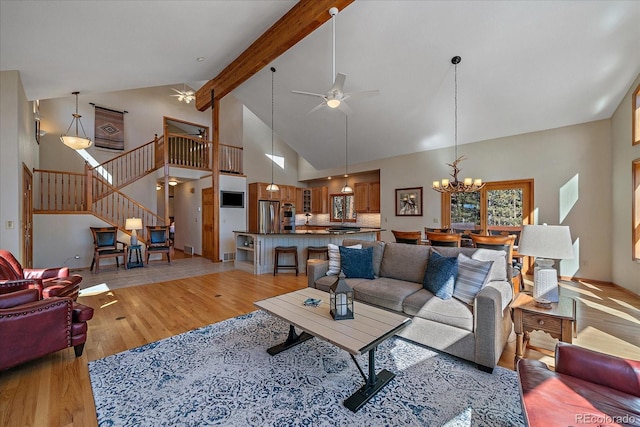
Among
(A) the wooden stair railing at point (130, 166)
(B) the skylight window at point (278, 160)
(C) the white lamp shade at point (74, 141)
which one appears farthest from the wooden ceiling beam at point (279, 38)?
(A) the wooden stair railing at point (130, 166)

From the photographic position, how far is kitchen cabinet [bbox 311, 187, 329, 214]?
1002cm

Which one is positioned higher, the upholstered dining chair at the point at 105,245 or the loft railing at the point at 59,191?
the loft railing at the point at 59,191

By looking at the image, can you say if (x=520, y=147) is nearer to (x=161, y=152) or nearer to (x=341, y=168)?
(x=341, y=168)

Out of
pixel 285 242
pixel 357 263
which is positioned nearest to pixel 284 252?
pixel 285 242

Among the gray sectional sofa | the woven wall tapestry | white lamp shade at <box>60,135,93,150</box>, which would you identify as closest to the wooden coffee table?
the gray sectional sofa

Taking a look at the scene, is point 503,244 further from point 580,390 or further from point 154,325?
point 154,325

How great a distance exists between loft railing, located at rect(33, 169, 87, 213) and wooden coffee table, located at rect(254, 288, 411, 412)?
686 cm

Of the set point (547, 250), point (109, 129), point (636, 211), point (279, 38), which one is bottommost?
point (547, 250)

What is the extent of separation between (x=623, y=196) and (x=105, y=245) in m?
10.2

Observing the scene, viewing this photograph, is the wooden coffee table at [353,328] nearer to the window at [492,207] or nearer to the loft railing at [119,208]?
the window at [492,207]

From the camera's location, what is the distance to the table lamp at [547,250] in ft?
7.09

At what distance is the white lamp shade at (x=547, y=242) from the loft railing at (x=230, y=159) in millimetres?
7877

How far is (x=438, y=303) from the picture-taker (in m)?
2.51

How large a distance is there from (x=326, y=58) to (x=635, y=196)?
548cm
